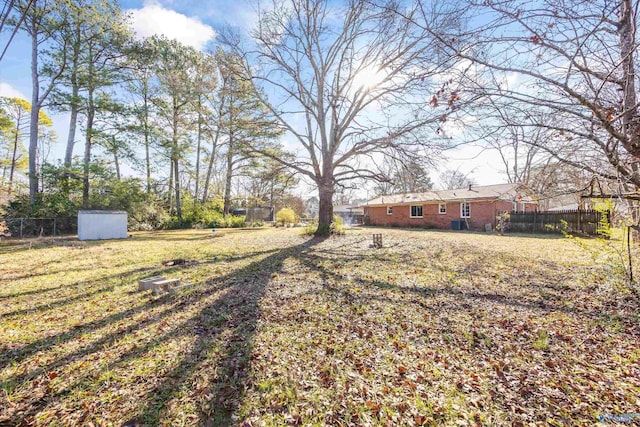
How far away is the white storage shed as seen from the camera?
12.4 metres

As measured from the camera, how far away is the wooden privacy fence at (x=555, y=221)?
12492 millimetres

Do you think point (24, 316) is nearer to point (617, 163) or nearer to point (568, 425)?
point (568, 425)

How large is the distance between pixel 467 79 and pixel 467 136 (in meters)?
0.77

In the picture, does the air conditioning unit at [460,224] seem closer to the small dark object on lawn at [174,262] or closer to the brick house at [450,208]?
the brick house at [450,208]

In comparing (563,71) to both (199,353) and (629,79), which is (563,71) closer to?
(629,79)

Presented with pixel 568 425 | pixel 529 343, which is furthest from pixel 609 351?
pixel 568 425

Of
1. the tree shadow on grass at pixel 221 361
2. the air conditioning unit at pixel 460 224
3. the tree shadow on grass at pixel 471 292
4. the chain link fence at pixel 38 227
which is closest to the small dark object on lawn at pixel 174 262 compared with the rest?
the tree shadow on grass at pixel 221 361

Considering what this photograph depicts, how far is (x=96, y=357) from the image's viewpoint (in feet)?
8.93

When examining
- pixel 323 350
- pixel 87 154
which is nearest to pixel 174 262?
pixel 323 350

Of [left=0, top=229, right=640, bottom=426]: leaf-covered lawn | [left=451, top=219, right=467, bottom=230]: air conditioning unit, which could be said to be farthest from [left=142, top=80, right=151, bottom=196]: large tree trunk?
[left=451, top=219, right=467, bottom=230]: air conditioning unit

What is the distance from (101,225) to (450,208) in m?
21.8

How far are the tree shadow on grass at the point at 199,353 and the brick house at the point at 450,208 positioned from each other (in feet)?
40.8

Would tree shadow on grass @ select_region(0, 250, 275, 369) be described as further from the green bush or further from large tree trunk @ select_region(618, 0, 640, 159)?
the green bush

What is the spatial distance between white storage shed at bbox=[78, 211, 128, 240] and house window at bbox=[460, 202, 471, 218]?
841 inches
